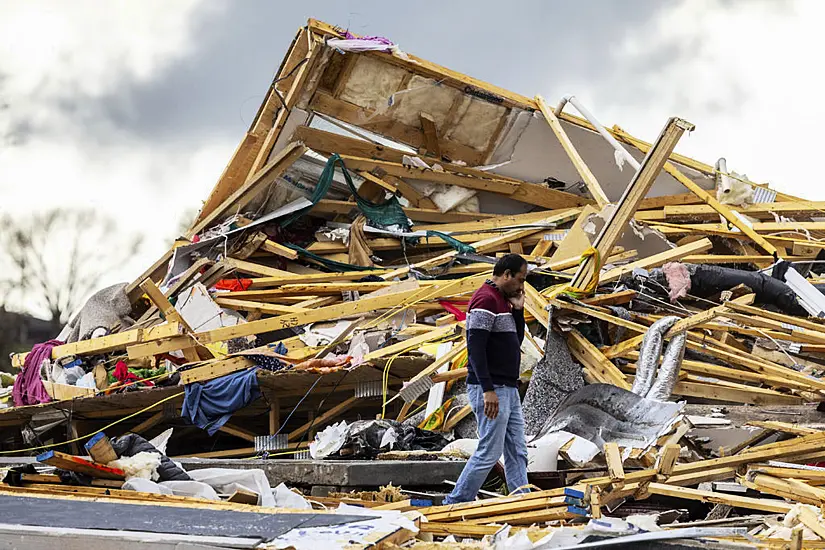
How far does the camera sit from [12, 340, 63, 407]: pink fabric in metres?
10.9

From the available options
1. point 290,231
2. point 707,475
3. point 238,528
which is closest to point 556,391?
point 707,475

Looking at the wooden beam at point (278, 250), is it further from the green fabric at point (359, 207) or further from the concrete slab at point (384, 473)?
the concrete slab at point (384, 473)

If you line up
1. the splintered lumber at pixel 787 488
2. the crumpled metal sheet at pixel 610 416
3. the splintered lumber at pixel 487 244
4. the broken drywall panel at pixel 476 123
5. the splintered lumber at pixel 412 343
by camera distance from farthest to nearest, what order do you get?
the broken drywall panel at pixel 476 123
the splintered lumber at pixel 487 244
the splintered lumber at pixel 412 343
the crumpled metal sheet at pixel 610 416
the splintered lumber at pixel 787 488

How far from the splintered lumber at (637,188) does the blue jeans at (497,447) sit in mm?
3138

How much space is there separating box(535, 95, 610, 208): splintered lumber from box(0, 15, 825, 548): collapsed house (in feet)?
0.13

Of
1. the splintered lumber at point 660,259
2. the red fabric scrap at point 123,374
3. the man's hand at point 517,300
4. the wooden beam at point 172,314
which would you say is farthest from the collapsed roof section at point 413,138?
the man's hand at point 517,300

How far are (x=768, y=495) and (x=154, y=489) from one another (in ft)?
12.9

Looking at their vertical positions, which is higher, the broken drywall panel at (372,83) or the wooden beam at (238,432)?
the broken drywall panel at (372,83)

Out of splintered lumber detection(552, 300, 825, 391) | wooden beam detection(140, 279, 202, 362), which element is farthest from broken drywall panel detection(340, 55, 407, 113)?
splintered lumber detection(552, 300, 825, 391)

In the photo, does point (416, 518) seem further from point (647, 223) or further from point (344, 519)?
point (647, 223)

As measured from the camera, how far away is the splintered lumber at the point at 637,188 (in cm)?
919

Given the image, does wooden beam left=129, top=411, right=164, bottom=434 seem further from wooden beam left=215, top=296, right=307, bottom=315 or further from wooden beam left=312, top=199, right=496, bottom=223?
wooden beam left=312, top=199, right=496, bottom=223

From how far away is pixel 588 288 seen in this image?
9.31 meters

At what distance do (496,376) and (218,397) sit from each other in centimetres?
409
